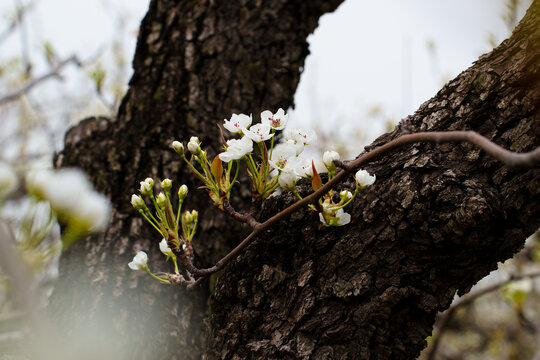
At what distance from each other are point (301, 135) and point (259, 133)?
0.10 m

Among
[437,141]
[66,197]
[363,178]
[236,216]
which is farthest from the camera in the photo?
[66,197]

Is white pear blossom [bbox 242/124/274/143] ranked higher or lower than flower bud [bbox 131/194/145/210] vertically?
higher

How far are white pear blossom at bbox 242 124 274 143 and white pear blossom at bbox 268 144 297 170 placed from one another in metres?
0.04

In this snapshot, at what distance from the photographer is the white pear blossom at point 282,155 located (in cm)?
75

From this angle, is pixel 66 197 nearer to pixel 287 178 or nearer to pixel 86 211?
pixel 86 211

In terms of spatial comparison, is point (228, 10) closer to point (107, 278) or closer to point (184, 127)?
point (184, 127)

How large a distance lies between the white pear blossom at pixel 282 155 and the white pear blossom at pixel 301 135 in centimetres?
4

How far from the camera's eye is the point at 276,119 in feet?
2.63

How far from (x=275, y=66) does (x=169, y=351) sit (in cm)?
106

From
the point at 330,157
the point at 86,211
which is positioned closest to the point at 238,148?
the point at 330,157

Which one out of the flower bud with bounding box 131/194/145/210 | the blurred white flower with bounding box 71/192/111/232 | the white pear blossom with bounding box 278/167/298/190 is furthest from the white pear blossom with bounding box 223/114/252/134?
the blurred white flower with bounding box 71/192/111/232

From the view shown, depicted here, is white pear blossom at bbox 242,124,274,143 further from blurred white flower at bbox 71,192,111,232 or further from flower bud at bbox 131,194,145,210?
blurred white flower at bbox 71,192,111,232

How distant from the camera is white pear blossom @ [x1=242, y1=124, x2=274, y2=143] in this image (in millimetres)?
719

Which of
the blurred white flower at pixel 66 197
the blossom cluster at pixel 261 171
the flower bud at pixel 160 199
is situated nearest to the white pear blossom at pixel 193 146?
the blossom cluster at pixel 261 171
